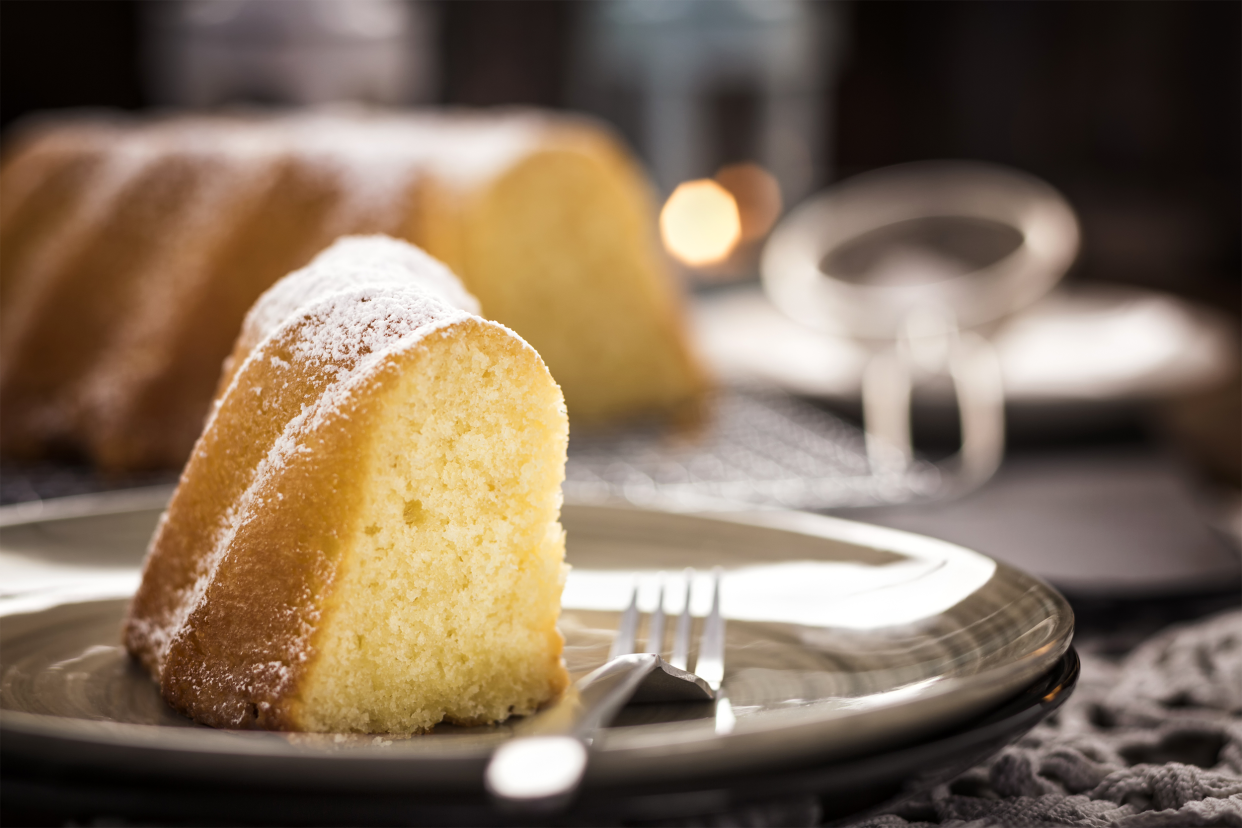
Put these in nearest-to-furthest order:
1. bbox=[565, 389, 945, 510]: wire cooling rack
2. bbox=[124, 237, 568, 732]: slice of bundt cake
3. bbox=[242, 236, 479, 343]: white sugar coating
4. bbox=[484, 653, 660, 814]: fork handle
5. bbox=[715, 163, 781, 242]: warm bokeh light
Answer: bbox=[484, 653, 660, 814]: fork handle < bbox=[124, 237, 568, 732]: slice of bundt cake < bbox=[242, 236, 479, 343]: white sugar coating < bbox=[565, 389, 945, 510]: wire cooling rack < bbox=[715, 163, 781, 242]: warm bokeh light

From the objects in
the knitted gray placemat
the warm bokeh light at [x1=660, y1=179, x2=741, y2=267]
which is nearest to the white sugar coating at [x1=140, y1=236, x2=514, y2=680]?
the knitted gray placemat

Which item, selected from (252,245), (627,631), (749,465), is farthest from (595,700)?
(252,245)

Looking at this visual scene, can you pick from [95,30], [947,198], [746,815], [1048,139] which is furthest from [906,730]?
[1048,139]

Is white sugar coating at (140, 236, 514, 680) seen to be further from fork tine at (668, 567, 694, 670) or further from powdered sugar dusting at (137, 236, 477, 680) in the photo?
fork tine at (668, 567, 694, 670)

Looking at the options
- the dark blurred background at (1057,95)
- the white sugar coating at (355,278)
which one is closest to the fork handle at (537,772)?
the white sugar coating at (355,278)

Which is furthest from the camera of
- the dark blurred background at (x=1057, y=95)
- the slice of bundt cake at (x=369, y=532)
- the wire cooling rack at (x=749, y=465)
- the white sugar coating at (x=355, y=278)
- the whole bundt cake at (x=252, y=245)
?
the dark blurred background at (x=1057, y=95)

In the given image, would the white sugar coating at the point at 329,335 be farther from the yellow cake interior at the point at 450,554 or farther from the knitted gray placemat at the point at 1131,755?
the knitted gray placemat at the point at 1131,755

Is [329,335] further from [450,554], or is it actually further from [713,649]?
[713,649]
